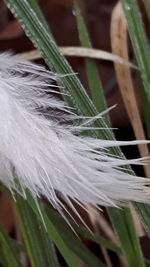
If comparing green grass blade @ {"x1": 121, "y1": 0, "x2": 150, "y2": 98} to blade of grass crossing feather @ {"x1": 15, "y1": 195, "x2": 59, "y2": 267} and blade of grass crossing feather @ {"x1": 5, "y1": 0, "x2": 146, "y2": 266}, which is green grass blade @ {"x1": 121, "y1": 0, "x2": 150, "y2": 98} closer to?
blade of grass crossing feather @ {"x1": 5, "y1": 0, "x2": 146, "y2": 266}

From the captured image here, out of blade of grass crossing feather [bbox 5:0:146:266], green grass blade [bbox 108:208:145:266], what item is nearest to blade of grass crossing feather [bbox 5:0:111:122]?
blade of grass crossing feather [bbox 5:0:146:266]

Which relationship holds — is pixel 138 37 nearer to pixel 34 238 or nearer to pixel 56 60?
pixel 56 60

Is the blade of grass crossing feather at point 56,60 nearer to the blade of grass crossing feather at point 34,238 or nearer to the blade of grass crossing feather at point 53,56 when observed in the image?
the blade of grass crossing feather at point 53,56

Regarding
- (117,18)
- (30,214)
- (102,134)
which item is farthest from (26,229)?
(117,18)

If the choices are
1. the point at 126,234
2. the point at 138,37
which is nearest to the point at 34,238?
the point at 126,234

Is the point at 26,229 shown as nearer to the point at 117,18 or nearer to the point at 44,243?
the point at 44,243
